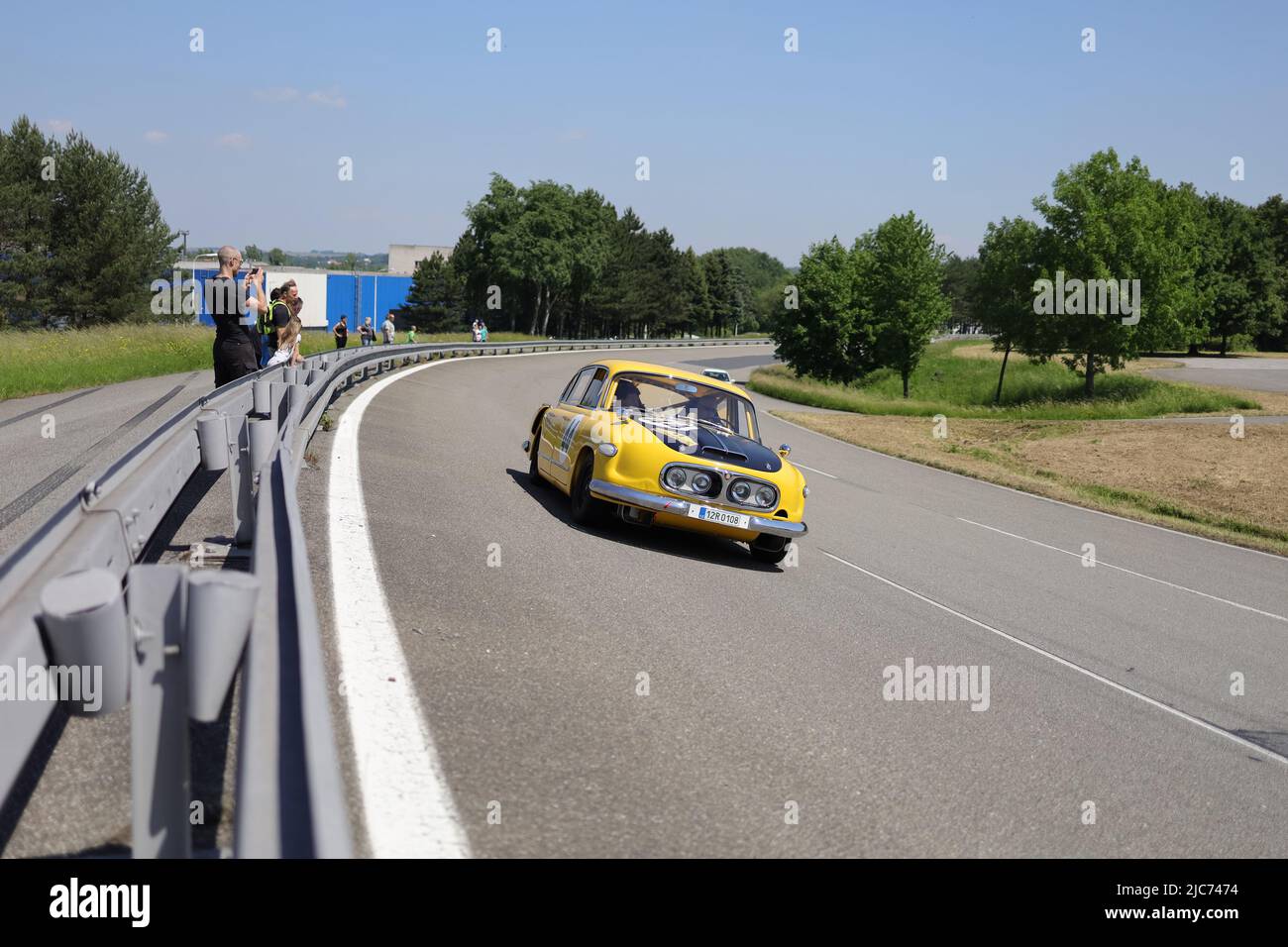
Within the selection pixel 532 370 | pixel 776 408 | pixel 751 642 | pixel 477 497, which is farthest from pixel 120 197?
pixel 751 642

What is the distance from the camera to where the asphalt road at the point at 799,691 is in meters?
4.25

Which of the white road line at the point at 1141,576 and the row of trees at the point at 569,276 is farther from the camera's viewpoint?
the row of trees at the point at 569,276

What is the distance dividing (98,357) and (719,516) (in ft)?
78.2

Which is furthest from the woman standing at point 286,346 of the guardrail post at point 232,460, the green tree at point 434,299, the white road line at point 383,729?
the green tree at point 434,299

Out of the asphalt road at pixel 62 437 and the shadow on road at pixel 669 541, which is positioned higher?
the asphalt road at pixel 62 437

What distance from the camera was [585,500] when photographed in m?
10.2

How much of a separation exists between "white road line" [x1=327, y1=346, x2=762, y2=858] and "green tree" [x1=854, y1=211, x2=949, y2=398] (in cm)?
6315

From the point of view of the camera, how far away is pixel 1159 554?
15547 millimetres

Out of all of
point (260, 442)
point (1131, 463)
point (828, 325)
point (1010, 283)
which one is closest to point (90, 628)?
point (260, 442)

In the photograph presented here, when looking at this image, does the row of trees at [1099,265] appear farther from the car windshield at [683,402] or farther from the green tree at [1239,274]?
the car windshield at [683,402]

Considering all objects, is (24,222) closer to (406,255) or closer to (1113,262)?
(1113,262)

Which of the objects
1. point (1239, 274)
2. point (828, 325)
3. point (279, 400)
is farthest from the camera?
point (1239, 274)

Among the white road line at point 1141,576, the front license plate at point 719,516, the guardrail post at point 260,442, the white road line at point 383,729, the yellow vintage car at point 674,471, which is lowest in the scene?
the white road line at point 1141,576

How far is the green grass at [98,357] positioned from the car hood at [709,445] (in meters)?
13.1
